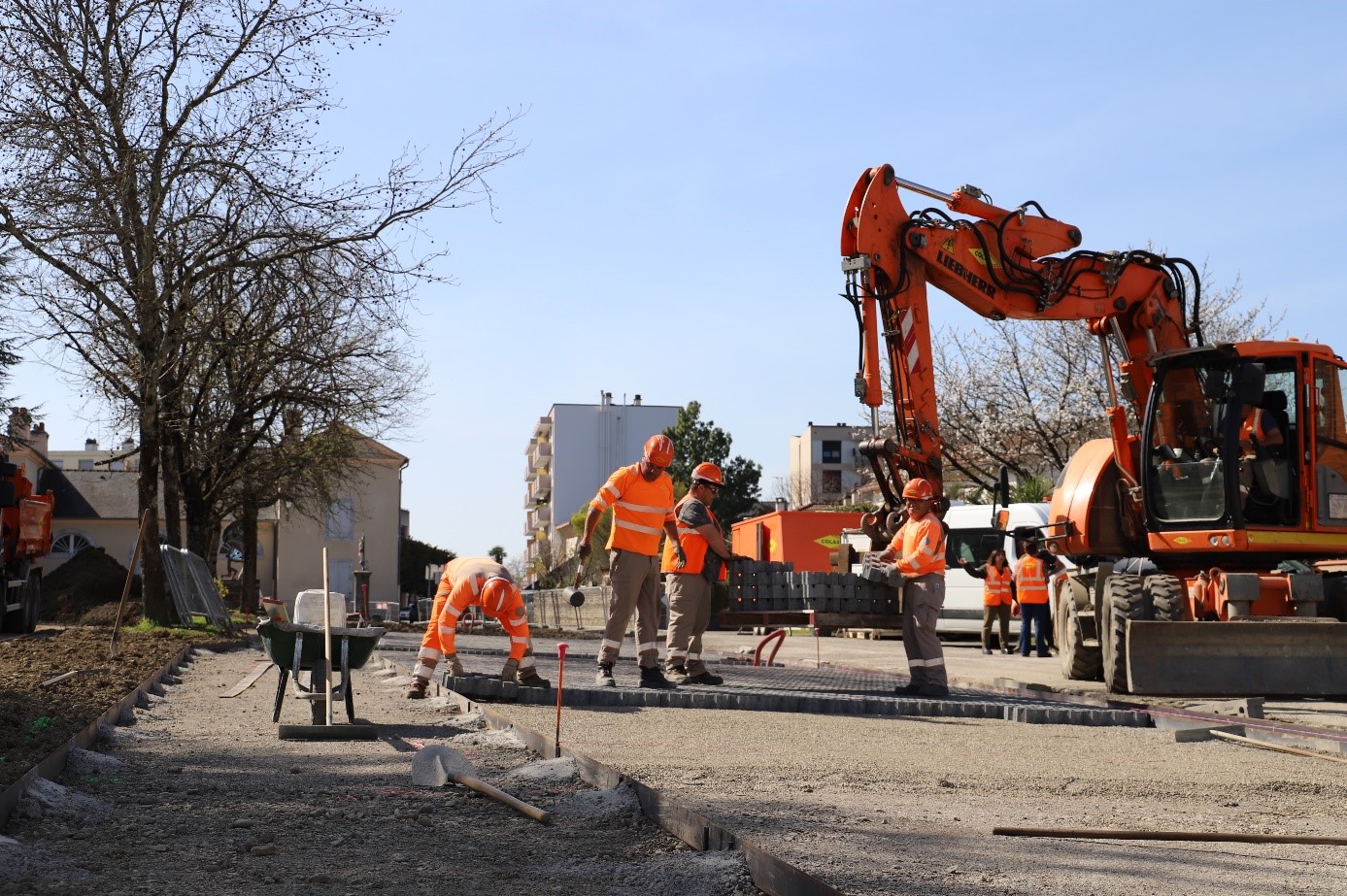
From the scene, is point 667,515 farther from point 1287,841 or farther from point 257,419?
point 257,419

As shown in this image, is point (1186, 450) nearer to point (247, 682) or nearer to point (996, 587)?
point (247, 682)

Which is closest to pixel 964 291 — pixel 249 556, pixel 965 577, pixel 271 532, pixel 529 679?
pixel 529 679

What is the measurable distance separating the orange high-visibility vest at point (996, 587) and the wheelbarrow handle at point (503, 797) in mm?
17700

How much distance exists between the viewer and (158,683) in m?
12.8

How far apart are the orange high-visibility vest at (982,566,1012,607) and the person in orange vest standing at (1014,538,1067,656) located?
959mm

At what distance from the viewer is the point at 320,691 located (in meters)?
9.43

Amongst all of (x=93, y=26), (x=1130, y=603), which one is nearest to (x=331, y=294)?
(x=93, y=26)

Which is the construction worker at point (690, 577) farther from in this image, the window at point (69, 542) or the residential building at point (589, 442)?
the residential building at point (589, 442)

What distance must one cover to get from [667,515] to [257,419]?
75.1 ft

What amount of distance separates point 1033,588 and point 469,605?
1269cm

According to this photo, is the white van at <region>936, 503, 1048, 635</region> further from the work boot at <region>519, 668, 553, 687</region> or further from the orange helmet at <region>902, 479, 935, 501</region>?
the work boot at <region>519, 668, 553, 687</region>

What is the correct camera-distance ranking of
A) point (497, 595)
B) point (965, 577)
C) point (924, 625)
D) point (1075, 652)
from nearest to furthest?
1. point (497, 595)
2. point (924, 625)
3. point (1075, 652)
4. point (965, 577)

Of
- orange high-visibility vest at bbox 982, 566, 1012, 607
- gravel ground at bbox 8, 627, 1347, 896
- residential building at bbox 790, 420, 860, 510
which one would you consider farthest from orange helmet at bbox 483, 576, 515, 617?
residential building at bbox 790, 420, 860, 510

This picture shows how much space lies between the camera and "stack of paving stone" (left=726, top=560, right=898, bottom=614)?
46.3 ft
